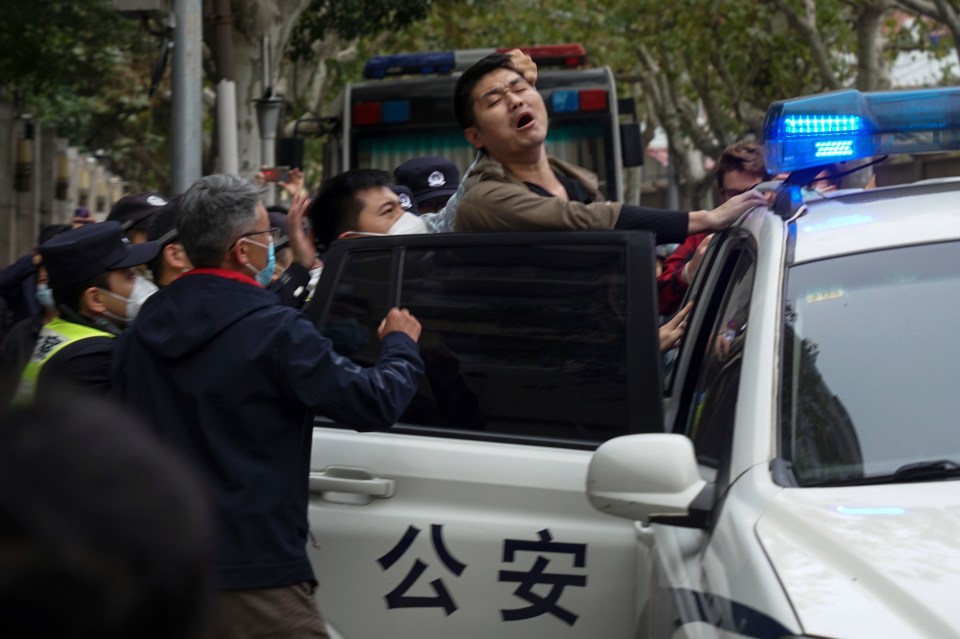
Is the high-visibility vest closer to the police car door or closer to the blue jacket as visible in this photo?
the blue jacket

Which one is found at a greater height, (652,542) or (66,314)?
(66,314)

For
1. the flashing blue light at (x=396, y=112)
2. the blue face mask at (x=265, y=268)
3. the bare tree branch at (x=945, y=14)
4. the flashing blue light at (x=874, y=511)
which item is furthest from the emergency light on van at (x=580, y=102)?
the flashing blue light at (x=874, y=511)

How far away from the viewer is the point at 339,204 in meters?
4.37

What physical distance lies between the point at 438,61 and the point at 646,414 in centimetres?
945

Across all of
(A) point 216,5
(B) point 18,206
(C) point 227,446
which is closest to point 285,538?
(C) point 227,446

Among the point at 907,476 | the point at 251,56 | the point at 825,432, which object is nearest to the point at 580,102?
the point at 251,56

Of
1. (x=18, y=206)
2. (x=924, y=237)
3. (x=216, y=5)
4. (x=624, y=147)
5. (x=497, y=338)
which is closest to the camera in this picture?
(x=924, y=237)

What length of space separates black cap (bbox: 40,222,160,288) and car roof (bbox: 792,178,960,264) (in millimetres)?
1858

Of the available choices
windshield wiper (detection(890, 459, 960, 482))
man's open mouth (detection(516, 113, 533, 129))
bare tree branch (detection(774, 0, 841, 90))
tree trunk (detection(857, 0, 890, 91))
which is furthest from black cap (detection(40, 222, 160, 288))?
tree trunk (detection(857, 0, 890, 91))

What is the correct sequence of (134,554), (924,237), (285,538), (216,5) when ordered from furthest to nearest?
1. (216,5)
2. (285,538)
3. (924,237)
4. (134,554)

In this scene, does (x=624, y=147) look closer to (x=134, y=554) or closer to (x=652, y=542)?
(x=652, y=542)

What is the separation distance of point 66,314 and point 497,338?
4.15 ft

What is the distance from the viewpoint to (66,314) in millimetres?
3838

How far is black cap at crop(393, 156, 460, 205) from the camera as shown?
5949 mm
